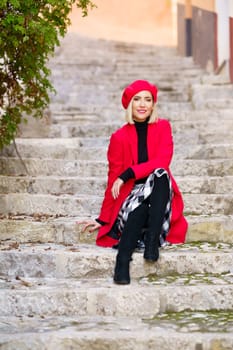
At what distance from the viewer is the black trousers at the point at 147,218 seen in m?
3.66

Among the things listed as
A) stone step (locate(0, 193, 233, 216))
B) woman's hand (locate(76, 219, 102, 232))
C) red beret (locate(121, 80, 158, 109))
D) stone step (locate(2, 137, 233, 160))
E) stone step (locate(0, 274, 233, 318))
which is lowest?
stone step (locate(0, 274, 233, 318))

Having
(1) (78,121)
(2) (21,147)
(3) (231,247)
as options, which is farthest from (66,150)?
(3) (231,247)

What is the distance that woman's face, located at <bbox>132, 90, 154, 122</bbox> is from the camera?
13.3 ft

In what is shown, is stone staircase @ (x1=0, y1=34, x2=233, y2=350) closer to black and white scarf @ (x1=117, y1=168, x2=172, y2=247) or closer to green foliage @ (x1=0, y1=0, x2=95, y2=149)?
black and white scarf @ (x1=117, y1=168, x2=172, y2=247)

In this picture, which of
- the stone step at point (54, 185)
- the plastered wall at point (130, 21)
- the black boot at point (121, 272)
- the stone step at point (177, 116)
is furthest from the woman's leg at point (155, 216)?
the plastered wall at point (130, 21)

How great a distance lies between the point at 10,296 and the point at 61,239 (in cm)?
87

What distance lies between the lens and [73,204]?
4.65m

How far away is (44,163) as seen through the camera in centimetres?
534

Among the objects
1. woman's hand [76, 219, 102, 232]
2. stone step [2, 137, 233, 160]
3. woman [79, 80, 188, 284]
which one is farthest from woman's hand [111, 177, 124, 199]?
stone step [2, 137, 233, 160]

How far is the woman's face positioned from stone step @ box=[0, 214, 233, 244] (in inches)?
29.0

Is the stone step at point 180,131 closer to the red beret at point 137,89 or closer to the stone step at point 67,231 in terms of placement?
the stone step at point 67,231

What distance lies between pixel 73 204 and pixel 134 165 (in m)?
0.79

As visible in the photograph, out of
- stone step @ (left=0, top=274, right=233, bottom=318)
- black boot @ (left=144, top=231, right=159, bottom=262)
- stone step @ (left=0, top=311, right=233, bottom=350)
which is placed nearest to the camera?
stone step @ (left=0, top=311, right=233, bottom=350)

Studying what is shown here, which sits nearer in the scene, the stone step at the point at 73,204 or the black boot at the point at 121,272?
the black boot at the point at 121,272
